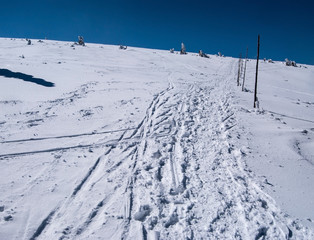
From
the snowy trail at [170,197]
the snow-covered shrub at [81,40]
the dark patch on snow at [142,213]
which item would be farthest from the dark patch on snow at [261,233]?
the snow-covered shrub at [81,40]

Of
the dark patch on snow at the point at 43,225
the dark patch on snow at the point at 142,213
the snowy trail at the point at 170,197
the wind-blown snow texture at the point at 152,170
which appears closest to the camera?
the dark patch on snow at the point at 43,225

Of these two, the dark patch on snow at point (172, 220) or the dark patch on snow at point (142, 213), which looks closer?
the dark patch on snow at point (172, 220)

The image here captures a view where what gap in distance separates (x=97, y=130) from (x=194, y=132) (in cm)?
348

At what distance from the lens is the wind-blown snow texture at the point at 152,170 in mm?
3920

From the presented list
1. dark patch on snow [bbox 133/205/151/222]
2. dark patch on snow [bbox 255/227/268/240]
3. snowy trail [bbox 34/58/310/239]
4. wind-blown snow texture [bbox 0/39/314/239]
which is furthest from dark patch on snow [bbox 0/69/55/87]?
dark patch on snow [bbox 255/227/268/240]

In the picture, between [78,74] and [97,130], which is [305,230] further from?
[78,74]

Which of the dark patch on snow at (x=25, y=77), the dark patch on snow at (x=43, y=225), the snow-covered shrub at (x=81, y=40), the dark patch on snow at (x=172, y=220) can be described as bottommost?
the dark patch on snow at (x=43, y=225)

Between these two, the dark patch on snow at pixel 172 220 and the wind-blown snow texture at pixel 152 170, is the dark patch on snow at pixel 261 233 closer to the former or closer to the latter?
the wind-blown snow texture at pixel 152 170

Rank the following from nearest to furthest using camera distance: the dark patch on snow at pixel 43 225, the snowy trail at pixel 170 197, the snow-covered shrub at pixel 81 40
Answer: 1. the dark patch on snow at pixel 43 225
2. the snowy trail at pixel 170 197
3. the snow-covered shrub at pixel 81 40

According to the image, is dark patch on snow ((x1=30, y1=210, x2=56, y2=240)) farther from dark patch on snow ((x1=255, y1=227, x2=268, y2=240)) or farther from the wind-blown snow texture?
dark patch on snow ((x1=255, y1=227, x2=268, y2=240))

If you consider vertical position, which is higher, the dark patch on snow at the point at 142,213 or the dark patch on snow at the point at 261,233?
the dark patch on snow at the point at 142,213

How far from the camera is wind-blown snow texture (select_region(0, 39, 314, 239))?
3920 mm

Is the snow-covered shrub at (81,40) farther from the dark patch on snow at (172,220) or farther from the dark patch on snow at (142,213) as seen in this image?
the dark patch on snow at (172,220)

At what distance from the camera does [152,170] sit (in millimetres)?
5594
